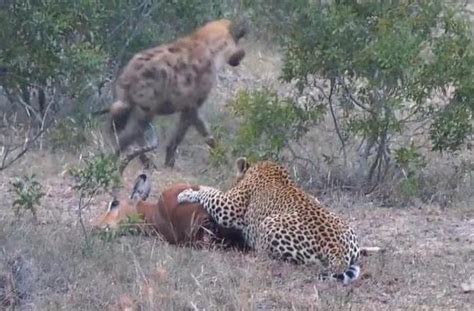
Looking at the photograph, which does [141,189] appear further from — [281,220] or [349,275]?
[349,275]

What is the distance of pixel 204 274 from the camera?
7.48 metres

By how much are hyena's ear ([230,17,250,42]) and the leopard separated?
3984mm

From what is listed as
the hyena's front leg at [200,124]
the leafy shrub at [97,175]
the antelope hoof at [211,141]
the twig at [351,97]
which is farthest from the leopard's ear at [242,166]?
the hyena's front leg at [200,124]

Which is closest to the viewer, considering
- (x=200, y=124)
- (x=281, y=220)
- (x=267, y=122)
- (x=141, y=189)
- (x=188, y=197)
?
(x=281, y=220)

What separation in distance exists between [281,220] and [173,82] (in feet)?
14.7

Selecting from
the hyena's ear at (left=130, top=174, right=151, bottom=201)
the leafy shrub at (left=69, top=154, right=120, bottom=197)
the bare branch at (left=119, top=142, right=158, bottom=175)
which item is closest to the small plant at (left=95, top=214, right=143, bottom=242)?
the leafy shrub at (left=69, top=154, right=120, bottom=197)

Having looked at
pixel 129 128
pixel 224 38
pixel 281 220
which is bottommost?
pixel 129 128

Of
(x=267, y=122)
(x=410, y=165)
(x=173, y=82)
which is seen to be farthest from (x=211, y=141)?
(x=410, y=165)

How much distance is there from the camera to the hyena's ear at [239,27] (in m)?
13.0

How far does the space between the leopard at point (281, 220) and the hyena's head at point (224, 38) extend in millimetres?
3789

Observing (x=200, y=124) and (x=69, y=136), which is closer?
(x=69, y=136)

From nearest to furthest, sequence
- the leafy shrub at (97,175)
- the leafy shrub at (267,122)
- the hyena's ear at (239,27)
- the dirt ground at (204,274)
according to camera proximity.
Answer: the dirt ground at (204,274), the leafy shrub at (97,175), the leafy shrub at (267,122), the hyena's ear at (239,27)

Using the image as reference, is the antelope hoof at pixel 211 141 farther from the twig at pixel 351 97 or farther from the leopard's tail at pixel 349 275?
the leopard's tail at pixel 349 275

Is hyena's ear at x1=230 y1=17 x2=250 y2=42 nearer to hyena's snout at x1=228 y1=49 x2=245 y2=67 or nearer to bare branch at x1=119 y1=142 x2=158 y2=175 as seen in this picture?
hyena's snout at x1=228 y1=49 x2=245 y2=67
